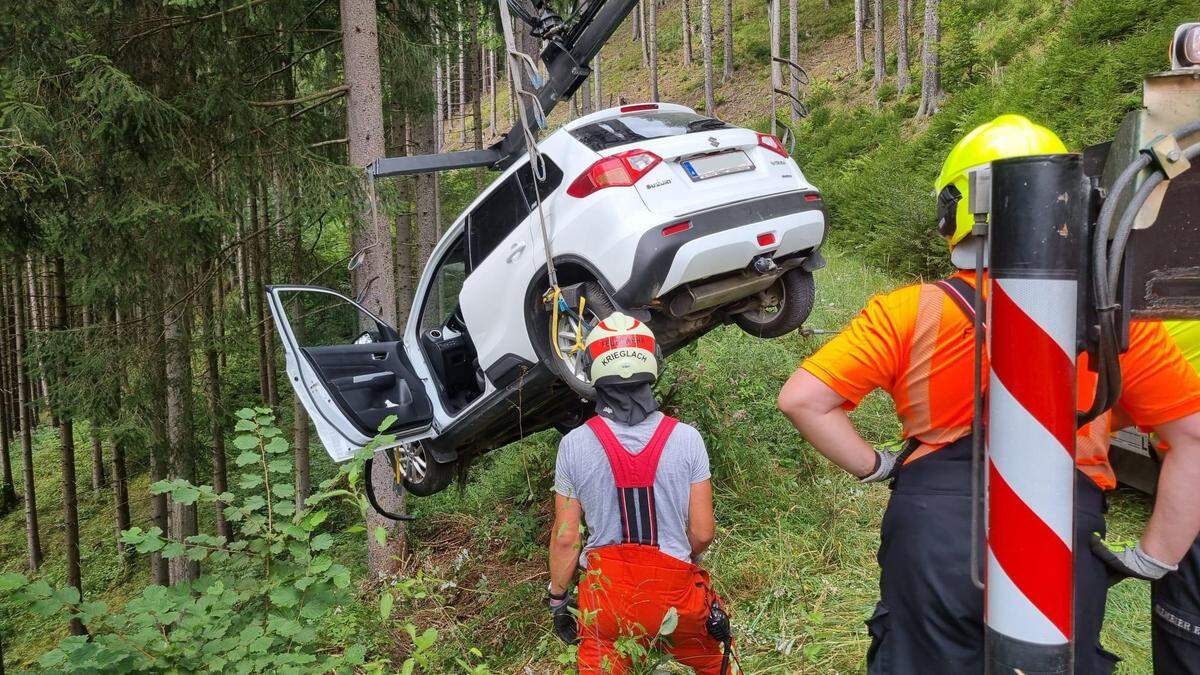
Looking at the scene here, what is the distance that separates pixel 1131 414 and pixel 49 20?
8.73m

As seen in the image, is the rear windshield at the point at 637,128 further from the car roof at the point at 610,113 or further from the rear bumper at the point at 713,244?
the rear bumper at the point at 713,244

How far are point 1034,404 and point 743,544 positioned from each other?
389 cm

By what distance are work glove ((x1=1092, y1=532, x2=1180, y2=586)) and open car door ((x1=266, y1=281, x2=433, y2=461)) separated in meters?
3.91

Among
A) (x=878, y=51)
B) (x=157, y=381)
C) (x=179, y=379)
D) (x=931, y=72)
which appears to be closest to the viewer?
(x=157, y=381)

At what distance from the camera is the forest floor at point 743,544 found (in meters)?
3.79

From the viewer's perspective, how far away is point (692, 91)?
34.2m

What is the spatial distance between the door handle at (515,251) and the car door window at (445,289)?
1.76 ft

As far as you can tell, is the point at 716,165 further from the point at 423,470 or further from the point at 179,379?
the point at 179,379

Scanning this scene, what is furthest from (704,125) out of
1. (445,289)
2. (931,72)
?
(931,72)

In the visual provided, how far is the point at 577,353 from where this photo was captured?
168 inches

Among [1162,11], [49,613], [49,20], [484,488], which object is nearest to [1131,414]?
[49,613]

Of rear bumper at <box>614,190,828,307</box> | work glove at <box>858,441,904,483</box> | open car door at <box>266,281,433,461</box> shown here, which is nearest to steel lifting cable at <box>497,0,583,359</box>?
rear bumper at <box>614,190,828,307</box>

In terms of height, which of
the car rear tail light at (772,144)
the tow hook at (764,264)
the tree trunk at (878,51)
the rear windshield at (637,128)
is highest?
the tree trunk at (878,51)

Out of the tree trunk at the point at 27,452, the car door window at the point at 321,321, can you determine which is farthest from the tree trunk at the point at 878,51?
the tree trunk at the point at 27,452
